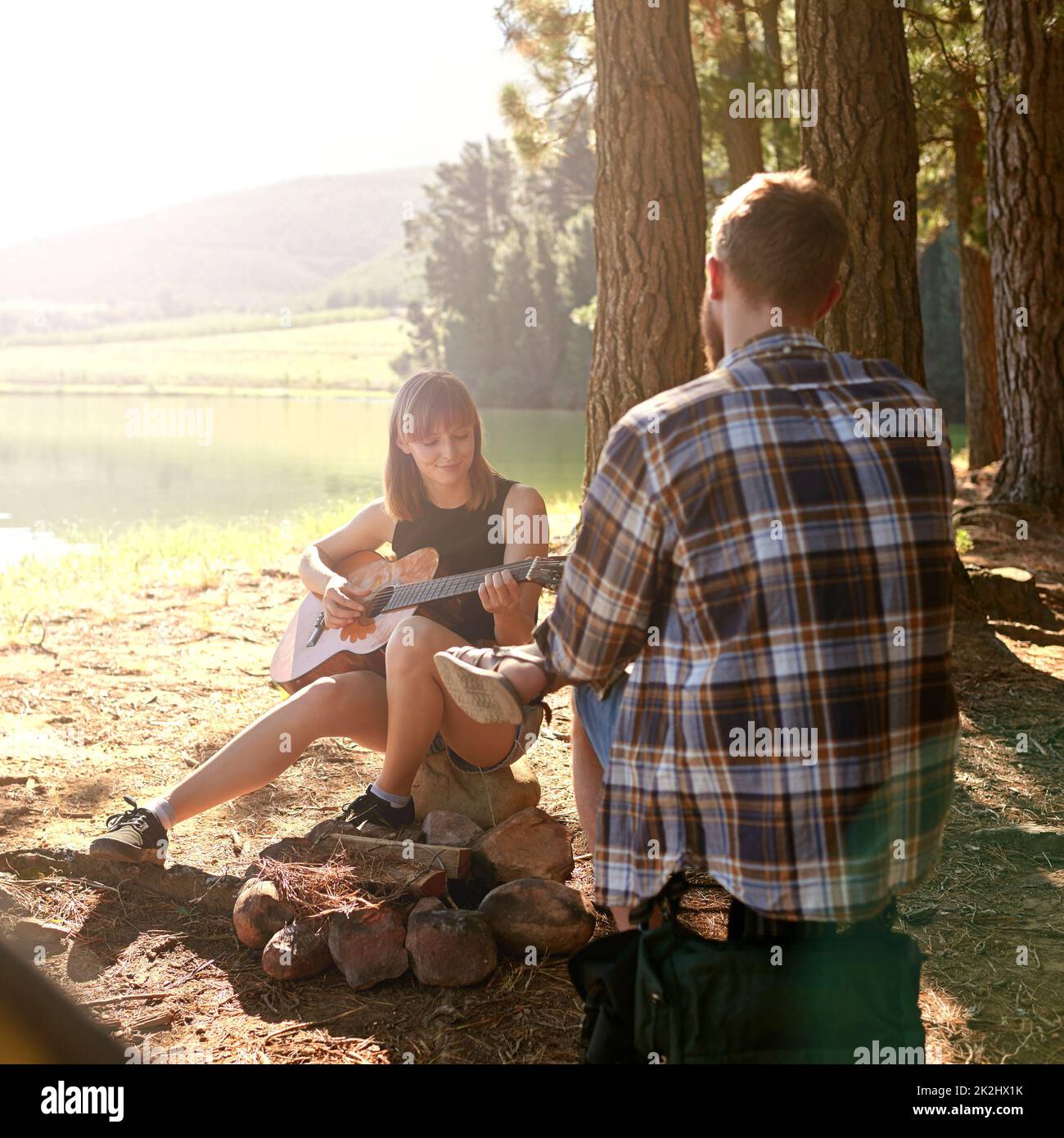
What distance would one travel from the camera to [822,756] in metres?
1.73

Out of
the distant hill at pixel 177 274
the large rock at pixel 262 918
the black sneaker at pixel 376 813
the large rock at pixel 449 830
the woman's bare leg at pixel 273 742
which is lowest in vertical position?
the large rock at pixel 262 918

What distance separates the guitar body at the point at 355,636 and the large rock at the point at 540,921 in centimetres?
86

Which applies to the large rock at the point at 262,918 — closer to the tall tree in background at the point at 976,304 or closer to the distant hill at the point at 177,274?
the tall tree in background at the point at 976,304

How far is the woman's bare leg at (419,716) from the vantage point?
2.90m

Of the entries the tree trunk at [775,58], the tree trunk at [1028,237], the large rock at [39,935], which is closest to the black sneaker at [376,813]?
the large rock at [39,935]

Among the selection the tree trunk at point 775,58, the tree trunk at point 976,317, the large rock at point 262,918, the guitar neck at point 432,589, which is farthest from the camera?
the tree trunk at point 976,317

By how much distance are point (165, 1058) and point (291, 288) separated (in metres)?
193

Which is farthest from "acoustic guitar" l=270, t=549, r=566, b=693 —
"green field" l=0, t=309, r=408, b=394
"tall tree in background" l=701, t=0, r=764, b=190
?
"green field" l=0, t=309, r=408, b=394

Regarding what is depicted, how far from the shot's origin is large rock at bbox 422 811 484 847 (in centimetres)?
294

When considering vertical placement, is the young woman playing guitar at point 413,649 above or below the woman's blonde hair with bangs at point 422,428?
below

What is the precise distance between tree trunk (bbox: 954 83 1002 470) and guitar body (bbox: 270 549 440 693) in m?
9.43

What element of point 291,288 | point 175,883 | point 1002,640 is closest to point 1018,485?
point 1002,640

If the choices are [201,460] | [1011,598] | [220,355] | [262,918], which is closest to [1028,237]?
[1011,598]

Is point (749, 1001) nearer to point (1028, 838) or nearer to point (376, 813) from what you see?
point (376, 813)
